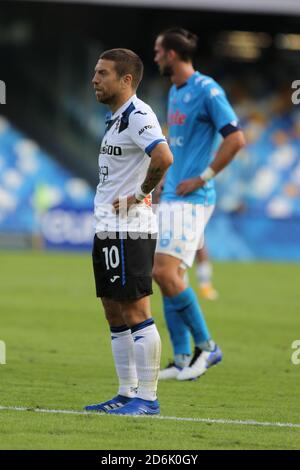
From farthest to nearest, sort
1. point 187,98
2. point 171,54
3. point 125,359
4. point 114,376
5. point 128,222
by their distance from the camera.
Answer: point 171,54 → point 187,98 → point 114,376 → point 125,359 → point 128,222

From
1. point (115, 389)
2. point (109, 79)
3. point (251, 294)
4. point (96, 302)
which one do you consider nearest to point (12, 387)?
point (115, 389)

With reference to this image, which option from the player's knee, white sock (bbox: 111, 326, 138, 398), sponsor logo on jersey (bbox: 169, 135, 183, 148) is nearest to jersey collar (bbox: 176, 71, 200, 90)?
sponsor logo on jersey (bbox: 169, 135, 183, 148)

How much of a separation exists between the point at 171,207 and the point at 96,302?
628cm

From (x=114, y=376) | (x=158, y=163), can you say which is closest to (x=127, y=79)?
(x=158, y=163)

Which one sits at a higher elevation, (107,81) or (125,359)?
(107,81)

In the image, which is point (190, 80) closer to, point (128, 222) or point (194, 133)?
point (194, 133)

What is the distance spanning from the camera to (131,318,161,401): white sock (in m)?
6.49

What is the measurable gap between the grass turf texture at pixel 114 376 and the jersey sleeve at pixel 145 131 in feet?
5.56

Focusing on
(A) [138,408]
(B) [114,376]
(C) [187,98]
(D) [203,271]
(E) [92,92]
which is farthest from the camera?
(E) [92,92]

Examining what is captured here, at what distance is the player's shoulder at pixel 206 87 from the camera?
858 cm

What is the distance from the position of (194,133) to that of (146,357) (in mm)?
2785

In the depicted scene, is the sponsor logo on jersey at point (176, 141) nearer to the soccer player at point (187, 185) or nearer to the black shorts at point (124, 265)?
the soccer player at point (187, 185)

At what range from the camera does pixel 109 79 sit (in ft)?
21.7

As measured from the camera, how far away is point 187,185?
27.8ft
